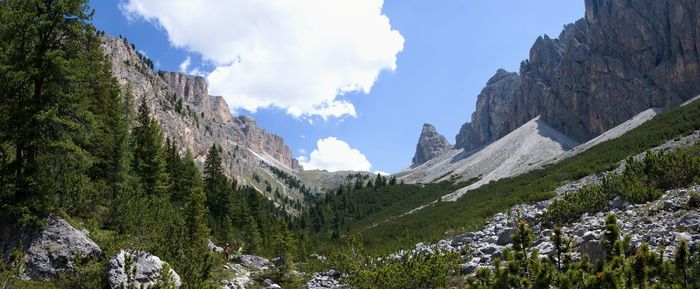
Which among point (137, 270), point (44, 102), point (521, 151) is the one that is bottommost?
point (137, 270)

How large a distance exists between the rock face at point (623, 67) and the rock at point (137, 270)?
127269mm

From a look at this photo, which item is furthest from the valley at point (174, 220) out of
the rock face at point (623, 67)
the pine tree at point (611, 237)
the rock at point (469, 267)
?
the rock face at point (623, 67)

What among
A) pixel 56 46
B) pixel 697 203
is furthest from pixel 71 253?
pixel 697 203

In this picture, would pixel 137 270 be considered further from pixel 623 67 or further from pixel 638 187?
pixel 623 67

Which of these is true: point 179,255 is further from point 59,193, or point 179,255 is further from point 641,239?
point 641,239

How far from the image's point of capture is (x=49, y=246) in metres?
15.2

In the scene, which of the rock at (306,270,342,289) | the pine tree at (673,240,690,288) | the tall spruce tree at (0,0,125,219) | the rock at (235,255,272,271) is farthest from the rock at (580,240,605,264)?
the rock at (235,255,272,271)

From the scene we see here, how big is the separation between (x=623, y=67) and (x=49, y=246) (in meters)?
146

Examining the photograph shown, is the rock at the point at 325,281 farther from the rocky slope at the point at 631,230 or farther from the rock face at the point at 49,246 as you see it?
the rock face at the point at 49,246

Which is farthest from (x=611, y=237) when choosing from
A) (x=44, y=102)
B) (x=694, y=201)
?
(x=44, y=102)

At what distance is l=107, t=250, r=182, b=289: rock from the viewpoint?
1396 cm

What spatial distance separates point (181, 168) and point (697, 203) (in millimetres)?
50880

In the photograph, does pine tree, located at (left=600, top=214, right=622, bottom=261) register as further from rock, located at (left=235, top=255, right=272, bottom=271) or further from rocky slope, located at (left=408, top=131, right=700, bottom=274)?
rock, located at (left=235, top=255, right=272, bottom=271)

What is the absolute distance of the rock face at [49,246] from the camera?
1448 cm
